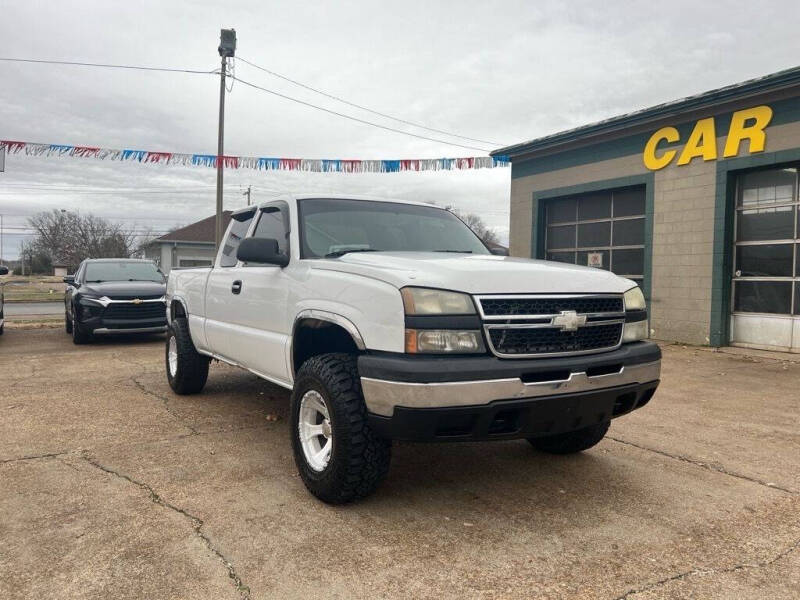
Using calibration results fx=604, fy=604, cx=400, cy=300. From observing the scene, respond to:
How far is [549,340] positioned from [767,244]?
9.10 m

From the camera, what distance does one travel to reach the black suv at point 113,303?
10547 mm

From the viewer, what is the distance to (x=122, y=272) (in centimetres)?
1195

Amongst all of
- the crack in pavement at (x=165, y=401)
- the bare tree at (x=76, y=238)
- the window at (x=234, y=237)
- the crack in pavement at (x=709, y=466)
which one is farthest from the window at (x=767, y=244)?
the bare tree at (x=76, y=238)

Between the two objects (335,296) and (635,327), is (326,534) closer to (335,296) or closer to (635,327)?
(335,296)

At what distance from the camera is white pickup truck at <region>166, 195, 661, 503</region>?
2939 mm

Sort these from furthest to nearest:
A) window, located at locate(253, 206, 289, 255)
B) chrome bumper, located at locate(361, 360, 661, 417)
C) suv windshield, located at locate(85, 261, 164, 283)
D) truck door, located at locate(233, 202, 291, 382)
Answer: suv windshield, located at locate(85, 261, 164, 283), window, located at locate(253, 206, 289, 255), truck door, located at locate(233, 202, 291, 382), chrome bumper, located at locate(361, 360, 661, 417)

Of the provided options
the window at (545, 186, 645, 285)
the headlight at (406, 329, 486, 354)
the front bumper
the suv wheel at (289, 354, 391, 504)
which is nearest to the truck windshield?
the suv wheel at (289, 354, 391, 504)

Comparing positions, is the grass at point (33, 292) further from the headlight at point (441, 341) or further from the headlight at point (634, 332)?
the headlight at point (634, 332)

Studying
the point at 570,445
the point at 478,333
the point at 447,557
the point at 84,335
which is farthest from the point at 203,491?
the point at 84,335

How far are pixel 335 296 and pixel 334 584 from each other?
1532mm

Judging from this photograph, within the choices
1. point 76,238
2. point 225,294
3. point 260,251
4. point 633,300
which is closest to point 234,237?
point 225,294

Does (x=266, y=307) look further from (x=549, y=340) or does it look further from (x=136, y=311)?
(x=136, y=311)

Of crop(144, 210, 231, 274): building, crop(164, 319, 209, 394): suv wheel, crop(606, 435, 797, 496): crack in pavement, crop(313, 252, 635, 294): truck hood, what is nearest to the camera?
crop(313, 252, 635, 294): truck hood

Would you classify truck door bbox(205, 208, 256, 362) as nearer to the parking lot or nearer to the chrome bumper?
the parking lot
